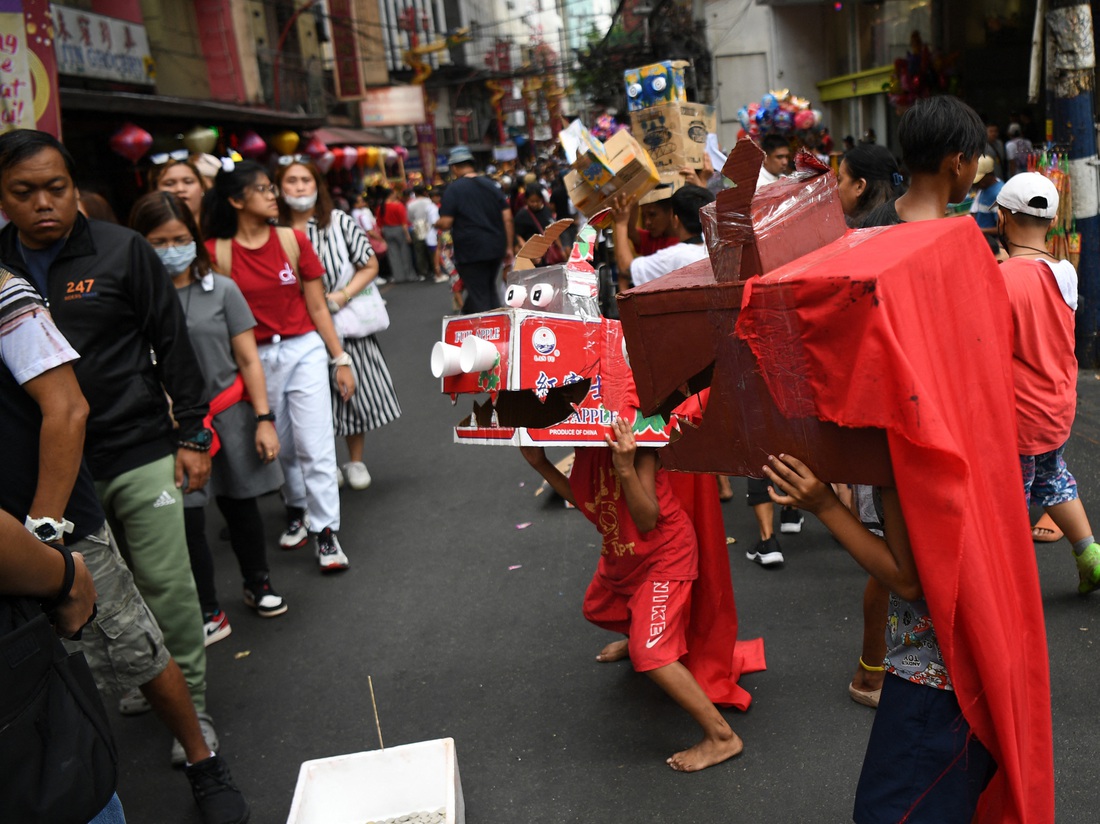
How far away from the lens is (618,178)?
12.6ft

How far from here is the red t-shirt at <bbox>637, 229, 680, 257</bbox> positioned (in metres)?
5.36

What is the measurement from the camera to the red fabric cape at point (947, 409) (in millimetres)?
1667

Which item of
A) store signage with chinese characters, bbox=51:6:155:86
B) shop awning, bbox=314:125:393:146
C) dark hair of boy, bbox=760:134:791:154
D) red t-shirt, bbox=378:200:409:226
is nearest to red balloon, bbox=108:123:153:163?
store signage with chinese characters, bbox=51:6:155:86

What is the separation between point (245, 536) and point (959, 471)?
374 centimetres

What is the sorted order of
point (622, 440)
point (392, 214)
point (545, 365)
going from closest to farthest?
1. point (545, 365)
2. point (622, 440)
3. point (392, 214)

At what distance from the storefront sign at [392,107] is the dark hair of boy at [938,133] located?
32.4m

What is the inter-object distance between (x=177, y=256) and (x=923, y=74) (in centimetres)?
1235

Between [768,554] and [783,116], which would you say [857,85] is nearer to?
[783,116]

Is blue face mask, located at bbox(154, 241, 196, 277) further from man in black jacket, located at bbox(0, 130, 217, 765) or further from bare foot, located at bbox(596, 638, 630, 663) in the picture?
bare foot, located at bbox(596, 638, 630, 663)

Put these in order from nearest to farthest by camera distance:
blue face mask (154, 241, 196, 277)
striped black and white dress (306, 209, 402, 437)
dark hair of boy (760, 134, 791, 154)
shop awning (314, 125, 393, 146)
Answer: blue face mask (154, 241, 196, 277) < striped black and white dress (306, 209, 402, 437) < dark hair of boy (760, 134, 791, 154) < shop awning (314, 125, 393, 146)

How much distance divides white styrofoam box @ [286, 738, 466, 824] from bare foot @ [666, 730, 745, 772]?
2.39 ft

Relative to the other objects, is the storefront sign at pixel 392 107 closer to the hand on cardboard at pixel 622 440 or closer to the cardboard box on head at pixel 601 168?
the cardboard box on head at pixel 601 168

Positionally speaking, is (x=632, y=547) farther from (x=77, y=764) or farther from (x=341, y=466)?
(x=341, y=466)

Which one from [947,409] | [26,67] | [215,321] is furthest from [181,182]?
[947,409]
